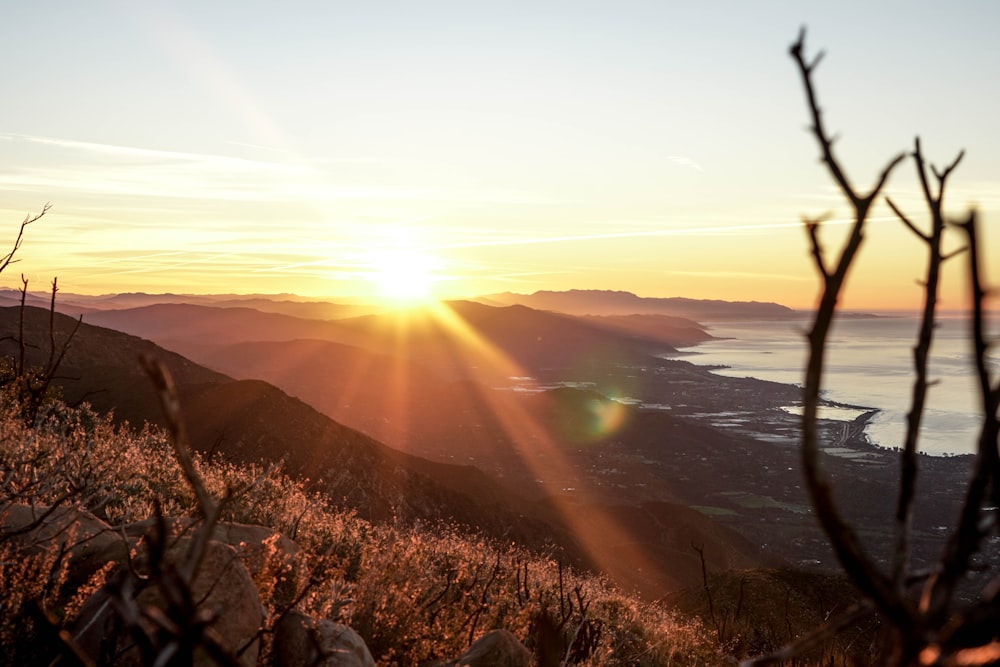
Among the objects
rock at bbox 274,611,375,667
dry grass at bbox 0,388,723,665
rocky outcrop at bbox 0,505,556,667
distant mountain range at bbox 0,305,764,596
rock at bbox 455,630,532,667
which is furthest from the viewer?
distant mountain range at bbox 0,305,764,596

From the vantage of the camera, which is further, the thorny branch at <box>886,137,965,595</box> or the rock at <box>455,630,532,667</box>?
the rock at <box>455,630,532,667</box>

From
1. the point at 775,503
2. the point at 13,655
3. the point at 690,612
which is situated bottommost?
the point at 775,503

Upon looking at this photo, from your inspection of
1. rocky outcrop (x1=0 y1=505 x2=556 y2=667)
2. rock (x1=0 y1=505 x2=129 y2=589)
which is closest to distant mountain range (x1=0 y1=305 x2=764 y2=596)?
rocky outcrop (x1=0 y1=505 x2=556 y2=667)

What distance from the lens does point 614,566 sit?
122 feet

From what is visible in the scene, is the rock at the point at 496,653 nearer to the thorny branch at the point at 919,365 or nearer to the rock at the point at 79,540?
the rock at the point at 79,540

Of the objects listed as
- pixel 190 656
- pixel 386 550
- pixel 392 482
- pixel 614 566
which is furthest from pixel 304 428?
pixel 190 656

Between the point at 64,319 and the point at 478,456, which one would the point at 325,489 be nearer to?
the point at 64,319

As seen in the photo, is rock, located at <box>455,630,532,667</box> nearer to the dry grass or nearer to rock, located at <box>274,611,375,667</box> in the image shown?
the dry grass

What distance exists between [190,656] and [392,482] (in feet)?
102

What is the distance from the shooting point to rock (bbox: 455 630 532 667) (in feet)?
16.3

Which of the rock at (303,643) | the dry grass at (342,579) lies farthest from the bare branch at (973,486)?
the rock at (303,643)

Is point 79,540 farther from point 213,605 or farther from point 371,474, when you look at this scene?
point 371,474

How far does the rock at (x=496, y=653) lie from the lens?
496cm

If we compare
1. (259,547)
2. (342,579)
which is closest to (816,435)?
(259,547)
